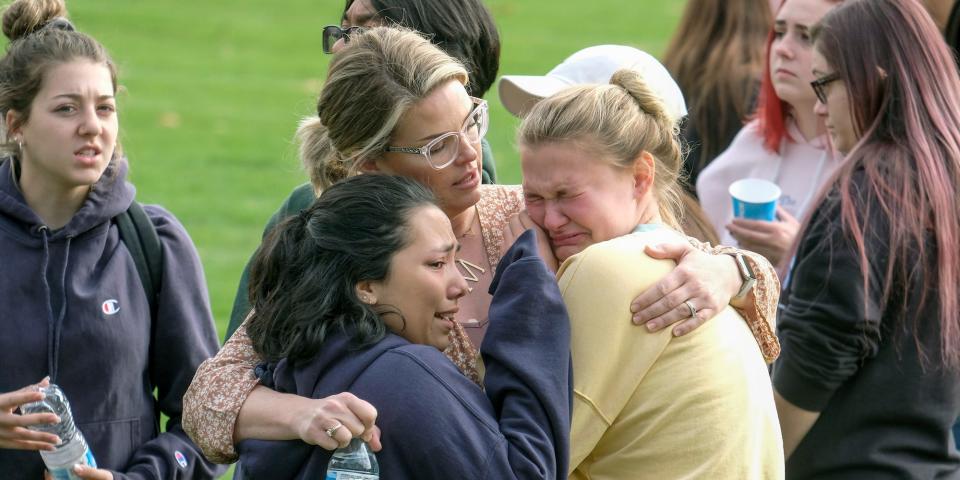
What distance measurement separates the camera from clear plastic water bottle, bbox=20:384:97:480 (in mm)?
3438

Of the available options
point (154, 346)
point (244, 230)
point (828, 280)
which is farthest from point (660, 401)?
point (244, 230)

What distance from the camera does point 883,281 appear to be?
365 centimetres

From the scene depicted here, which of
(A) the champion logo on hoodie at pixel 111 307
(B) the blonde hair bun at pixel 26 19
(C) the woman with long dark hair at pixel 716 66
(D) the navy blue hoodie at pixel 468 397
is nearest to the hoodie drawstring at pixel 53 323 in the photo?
(A) the champion logo on hoodie at pixel 111 307

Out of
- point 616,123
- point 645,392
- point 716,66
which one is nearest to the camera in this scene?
point 645,392

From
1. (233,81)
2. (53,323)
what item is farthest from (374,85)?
(233,81)

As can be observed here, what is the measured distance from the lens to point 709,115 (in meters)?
5.90

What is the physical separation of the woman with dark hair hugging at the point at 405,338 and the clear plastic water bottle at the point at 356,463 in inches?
1.1

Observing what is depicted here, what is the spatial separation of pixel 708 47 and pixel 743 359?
11.0ft

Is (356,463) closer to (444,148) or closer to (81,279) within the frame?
(444,148)

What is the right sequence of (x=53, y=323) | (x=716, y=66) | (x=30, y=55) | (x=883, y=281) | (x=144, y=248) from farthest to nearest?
(x=716, y=66) < (x=144, y=248) < (x=30, y=55) < (x=53, y=323) < (x=883, y=281)

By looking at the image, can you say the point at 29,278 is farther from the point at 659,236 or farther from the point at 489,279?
the point at 659,236

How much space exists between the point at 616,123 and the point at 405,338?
72 cm

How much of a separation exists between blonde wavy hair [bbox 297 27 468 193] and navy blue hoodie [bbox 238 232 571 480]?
0.56 meters

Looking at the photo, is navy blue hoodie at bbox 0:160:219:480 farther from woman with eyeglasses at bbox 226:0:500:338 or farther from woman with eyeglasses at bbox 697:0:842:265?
woman with eyeglasses at bbox 697:0:842:265
